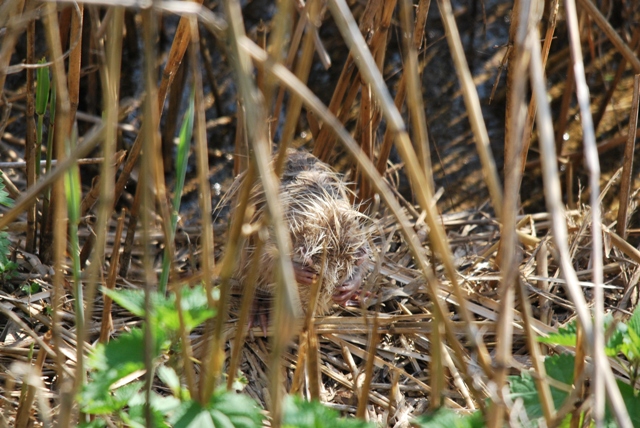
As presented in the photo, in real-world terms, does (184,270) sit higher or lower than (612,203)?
lower

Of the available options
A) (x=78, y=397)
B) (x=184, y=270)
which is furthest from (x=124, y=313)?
(x=78, y=397)

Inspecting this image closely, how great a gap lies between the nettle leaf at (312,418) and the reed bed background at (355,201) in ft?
0.34

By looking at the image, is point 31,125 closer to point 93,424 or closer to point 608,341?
point 93,424

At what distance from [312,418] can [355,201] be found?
183cm

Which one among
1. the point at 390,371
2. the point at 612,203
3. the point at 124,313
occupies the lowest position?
the point at 390,371

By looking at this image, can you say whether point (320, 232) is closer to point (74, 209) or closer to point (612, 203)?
point (74, 209)

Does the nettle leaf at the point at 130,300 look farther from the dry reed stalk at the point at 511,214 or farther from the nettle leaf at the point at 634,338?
the nettle leaf at the point at 634,338

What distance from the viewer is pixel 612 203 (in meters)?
3.41

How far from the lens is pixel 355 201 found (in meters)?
2.99

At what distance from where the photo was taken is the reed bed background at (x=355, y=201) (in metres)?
1.07

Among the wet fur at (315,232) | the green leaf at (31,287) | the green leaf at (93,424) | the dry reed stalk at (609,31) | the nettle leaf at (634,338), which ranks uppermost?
the dry reed stalk at (609,31)

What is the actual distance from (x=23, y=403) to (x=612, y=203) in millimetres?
2882

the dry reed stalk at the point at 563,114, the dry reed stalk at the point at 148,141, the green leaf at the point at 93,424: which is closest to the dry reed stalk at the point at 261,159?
the dry reed stalk at the point at 148,141

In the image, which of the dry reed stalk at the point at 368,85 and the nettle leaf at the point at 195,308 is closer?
the nettle leaf at the point at 195,308
